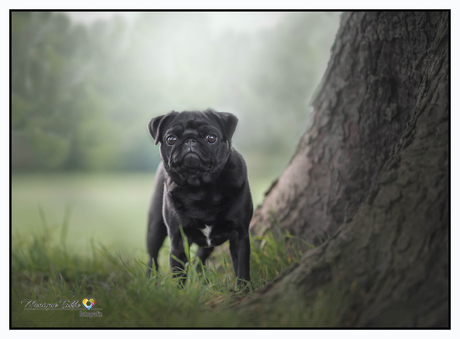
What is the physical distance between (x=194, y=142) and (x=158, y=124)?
37 centimetres

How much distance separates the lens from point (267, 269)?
265 centimetres

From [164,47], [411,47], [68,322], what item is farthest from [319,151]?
A: [68,322]

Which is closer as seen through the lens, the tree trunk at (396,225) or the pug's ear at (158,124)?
the tree trunk at (396,225)

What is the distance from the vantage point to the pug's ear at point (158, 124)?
242 centimetres

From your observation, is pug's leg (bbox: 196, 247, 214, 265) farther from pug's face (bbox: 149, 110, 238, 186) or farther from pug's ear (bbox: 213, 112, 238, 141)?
pug's ear (bbox: 213, 112, 238, 141)

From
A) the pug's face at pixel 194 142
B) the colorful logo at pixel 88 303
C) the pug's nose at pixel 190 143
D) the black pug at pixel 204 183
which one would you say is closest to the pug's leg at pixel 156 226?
the black pug at pixel 204 183

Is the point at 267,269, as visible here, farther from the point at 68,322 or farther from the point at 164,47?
the point at 164,47

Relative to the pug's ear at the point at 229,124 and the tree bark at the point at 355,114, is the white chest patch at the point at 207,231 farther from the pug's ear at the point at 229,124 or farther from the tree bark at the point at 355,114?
the tree bark at the point at 355,114

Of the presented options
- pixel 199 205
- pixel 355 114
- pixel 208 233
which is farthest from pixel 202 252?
pixel 355 114

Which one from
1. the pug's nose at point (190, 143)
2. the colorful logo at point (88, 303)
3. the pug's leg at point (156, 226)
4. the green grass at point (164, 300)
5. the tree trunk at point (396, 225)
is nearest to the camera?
the tree trunk at point (396, 225)

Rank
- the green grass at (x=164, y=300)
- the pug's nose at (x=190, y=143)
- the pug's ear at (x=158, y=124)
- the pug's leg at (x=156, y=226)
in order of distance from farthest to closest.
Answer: the pug's leg at (x=156, y=226) < the pug's ear at (x=158, y=124) < the pug's nose at (x=190, y=143) < the green grass at (x=164, y=300)

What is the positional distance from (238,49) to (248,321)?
8.36 ft

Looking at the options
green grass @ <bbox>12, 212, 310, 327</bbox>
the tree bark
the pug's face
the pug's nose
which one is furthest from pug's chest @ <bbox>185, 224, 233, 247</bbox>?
the tree bark

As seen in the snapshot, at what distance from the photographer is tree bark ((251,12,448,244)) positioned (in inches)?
107
